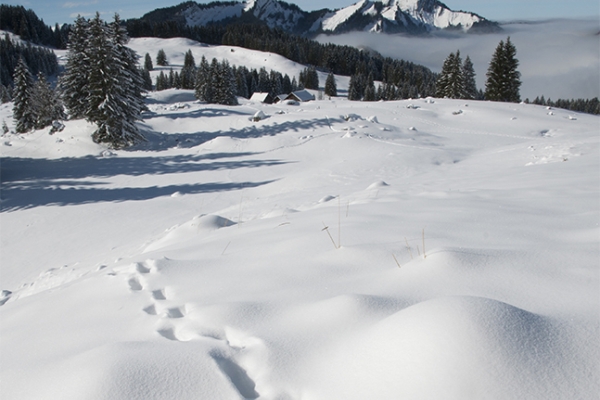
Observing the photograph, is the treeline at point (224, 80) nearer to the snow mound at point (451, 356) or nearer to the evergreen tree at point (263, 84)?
the evergreen tree at point (263, 84)

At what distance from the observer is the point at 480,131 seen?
24406 millimetres

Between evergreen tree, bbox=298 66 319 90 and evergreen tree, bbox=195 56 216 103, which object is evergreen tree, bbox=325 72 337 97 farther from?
evergreen tree, bbox=195 56 216 103

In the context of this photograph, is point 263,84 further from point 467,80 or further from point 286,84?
point 467,80

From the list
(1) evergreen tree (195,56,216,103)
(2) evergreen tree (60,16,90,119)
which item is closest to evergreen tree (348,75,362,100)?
(1) evergreen tree (195,56,216,103)

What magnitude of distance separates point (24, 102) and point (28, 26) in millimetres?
108273

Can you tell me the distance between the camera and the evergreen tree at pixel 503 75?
41.5 m

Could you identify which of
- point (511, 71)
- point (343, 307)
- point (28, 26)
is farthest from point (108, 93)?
point (28, 26)

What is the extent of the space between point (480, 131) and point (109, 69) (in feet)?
80.2

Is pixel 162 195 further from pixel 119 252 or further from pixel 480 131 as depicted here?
pixel 480 131

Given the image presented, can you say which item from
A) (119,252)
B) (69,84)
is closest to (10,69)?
(69,84)

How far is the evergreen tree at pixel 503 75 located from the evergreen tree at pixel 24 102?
49.0m

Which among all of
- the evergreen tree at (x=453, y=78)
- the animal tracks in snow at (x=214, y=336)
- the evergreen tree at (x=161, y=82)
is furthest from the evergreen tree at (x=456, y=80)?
the evergreen tree at (x=161, y=82)

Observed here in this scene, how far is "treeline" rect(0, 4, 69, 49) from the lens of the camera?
115m

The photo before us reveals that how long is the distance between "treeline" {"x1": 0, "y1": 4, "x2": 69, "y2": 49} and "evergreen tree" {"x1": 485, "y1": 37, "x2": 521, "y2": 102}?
408ft
